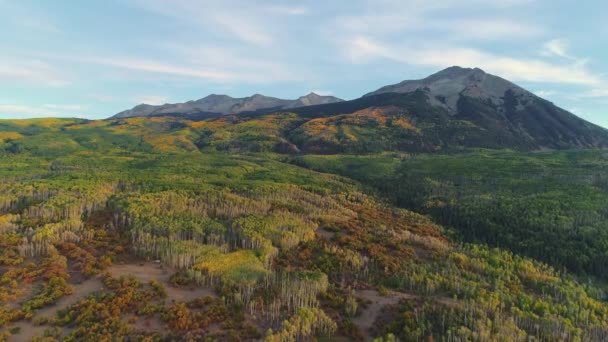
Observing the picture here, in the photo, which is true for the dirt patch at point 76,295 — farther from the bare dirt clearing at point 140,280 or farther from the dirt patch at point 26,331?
the dirt patch at point 26,331

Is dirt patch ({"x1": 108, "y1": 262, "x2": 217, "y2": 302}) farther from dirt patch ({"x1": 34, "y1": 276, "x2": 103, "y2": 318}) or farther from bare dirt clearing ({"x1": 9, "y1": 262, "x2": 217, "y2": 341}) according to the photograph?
dirt patch ({"x1": 34, "y1": 276, "x2": 103, "y2": 318})

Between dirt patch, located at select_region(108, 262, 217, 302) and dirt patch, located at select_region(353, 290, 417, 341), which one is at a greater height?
dirt patch, located at select_region(108, 262, 217, 302)

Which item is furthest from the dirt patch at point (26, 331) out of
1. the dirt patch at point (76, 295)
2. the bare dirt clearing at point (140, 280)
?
the dirt patch at point (76, 295)

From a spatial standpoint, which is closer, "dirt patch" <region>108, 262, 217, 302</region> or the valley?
the valley

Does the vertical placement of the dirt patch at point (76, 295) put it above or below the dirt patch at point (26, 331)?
above

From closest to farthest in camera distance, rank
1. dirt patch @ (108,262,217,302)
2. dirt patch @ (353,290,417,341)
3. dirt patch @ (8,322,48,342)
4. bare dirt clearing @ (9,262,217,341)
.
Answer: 1. dirt patch @ (8,322,48,342)
2. bare dirt clearing @ (9,262,217,341)
3. dirt patch @ (353,290,417,341)
4. dirt patch @ (108,262,217,302)

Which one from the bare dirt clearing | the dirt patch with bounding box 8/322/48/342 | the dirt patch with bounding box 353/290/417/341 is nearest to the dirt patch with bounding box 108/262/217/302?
the bare dirt clearing

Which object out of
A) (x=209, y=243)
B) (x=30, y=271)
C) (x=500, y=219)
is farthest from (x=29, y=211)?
(x=500, y=219)

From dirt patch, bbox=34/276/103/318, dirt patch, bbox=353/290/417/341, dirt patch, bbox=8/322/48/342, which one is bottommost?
dirt patch, bbox=353/290/417/341

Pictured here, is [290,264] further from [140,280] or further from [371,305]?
[140,280]

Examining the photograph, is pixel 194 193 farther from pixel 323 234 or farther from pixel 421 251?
pixel 421 251
